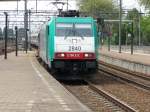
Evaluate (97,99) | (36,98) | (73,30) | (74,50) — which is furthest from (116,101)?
(73,30)

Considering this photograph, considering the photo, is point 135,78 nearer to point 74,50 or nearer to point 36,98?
point 74,50

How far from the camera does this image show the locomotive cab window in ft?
83.5

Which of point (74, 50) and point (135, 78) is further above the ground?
point (74, 50)

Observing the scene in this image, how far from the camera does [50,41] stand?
25609 mm

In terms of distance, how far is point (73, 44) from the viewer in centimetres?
2502

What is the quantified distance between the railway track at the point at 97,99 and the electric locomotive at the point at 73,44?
101 cm

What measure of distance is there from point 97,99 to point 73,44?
6462 millimetres

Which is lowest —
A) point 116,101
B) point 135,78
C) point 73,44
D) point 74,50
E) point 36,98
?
point 135,78

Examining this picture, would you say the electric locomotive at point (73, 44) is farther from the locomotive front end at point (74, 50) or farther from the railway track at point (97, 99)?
the railway track at point (97, 99)

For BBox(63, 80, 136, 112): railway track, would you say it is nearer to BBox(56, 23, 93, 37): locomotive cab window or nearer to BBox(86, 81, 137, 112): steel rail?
BBox(86, 81, 137, 112): steel rail

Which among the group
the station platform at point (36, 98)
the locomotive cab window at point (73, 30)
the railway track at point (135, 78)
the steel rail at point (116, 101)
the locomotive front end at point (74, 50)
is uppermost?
the locomotive cab window at point (73, 30)

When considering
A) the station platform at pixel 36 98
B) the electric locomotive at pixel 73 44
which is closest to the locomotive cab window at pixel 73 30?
the electric locomotive at pixel 73 44

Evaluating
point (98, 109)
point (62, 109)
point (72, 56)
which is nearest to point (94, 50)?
point (72, 56)

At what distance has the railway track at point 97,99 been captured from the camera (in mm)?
15783
